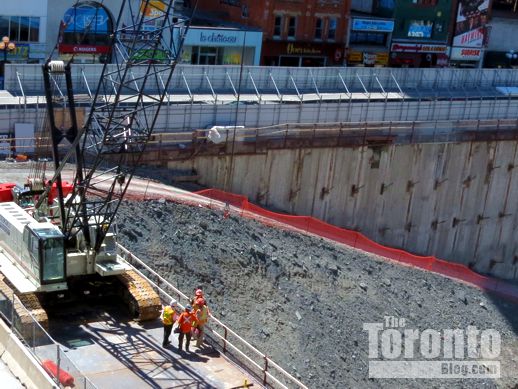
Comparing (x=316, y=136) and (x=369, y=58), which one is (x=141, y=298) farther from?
(x=369, y=58)

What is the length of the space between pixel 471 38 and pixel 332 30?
48.7ft

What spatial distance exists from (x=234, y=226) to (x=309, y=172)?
41.1 feet

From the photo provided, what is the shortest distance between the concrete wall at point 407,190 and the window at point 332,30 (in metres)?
17.5

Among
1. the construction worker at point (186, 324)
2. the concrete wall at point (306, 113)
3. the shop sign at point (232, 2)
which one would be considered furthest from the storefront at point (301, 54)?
the construction worker at point (186, 324)

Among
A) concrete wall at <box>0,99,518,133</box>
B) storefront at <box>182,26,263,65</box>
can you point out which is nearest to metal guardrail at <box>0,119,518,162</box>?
concrete wall at <box>0,99,518,133</box>

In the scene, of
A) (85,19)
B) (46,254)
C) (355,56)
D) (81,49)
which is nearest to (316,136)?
(81,49)

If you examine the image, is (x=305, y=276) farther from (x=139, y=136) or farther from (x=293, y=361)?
(x=139, y=136)

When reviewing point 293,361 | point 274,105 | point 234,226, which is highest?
point 274,105

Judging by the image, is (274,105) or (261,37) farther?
(261,37)

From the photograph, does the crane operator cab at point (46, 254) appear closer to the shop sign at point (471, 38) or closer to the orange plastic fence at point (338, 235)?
the orange plastic fence at point (338, 235)

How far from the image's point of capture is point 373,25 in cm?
7288

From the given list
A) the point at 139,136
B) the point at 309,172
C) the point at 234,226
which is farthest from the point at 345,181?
the point at 139,136

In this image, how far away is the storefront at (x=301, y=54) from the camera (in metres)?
68.9

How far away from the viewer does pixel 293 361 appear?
107ft
